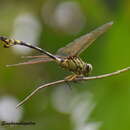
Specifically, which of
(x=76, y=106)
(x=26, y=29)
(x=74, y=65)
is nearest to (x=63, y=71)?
(x=76, y=106)

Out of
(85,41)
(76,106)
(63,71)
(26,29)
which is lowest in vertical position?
(85,41)

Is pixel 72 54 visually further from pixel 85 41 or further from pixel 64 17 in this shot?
pixel 64 17

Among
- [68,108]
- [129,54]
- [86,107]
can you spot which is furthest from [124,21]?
[68,108]

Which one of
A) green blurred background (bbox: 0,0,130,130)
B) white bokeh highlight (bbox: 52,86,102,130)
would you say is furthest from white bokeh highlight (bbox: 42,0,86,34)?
white bokeh highlight (bbox: 52,86,102,130)

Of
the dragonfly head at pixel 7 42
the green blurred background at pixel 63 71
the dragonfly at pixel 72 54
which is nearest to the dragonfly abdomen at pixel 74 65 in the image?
the dragonfly at pixel 72 54

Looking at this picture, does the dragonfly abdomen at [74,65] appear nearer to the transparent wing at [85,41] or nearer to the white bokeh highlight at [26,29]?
the transparent wing at [85,41]
